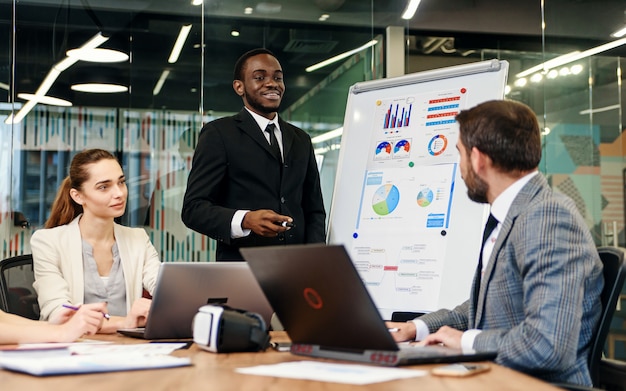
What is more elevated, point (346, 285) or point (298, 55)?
point (298, 55)

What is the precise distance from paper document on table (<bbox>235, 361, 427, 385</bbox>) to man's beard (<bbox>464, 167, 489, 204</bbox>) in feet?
2.50

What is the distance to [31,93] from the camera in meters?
5.91

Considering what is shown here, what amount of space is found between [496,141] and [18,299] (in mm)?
1895

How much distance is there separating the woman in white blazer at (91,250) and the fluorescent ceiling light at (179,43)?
104 inches

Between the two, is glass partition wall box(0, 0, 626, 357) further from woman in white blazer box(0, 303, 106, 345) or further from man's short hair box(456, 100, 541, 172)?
man's short hair box(456, 100, 541, 172)

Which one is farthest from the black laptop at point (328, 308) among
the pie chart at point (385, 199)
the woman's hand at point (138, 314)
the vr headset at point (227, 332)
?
the pie chart at point (385, 199)

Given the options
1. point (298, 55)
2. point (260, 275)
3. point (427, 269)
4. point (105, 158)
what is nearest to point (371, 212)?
point (427, 269)

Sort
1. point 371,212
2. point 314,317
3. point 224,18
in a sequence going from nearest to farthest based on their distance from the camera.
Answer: point 314,317
point 371,212
point 224,18

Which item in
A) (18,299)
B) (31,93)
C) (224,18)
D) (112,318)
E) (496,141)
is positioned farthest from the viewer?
(224,18)

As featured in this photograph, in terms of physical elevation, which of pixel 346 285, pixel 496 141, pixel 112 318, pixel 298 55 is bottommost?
pixel 112 318

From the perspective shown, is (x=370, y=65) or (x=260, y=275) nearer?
(x=260, y=275)

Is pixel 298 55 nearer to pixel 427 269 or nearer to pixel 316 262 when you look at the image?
pixel 427 269

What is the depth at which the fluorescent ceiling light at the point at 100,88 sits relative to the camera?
6.00 metres

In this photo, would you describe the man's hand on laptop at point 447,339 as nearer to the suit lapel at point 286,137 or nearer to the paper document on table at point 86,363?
the paper document on table at point 86,363
